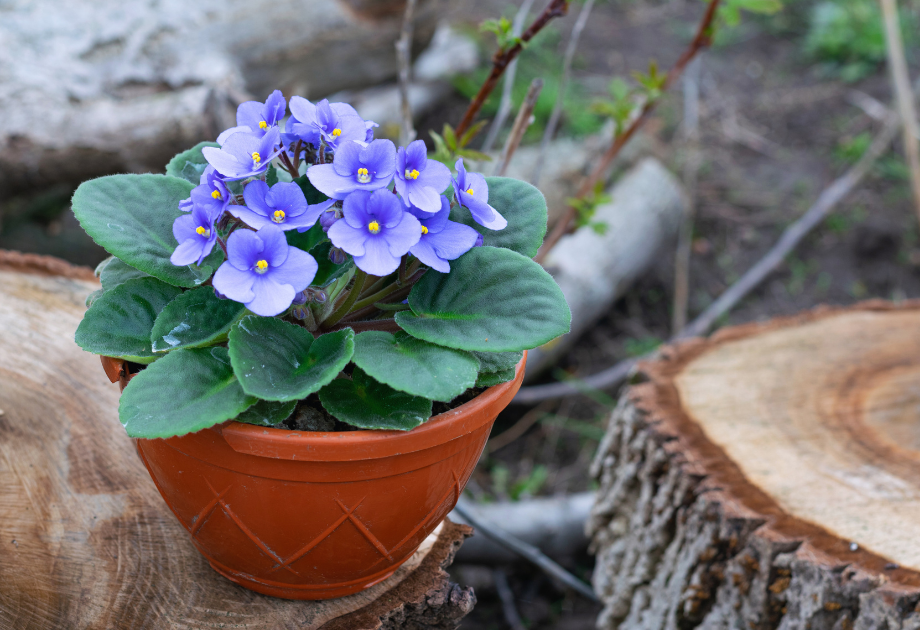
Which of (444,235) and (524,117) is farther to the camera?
(524,117)

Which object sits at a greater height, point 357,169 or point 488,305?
point 357,169

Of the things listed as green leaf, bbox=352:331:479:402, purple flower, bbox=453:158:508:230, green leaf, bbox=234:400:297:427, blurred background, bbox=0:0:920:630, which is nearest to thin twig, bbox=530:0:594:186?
blurred background, bbox=0:0:920:630

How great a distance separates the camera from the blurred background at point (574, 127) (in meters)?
2.27

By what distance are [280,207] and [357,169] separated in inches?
3.9

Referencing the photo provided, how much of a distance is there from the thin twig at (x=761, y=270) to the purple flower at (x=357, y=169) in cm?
178

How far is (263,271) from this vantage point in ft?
2.64

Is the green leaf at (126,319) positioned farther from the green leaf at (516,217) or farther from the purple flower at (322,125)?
the green leaf at (516,217)

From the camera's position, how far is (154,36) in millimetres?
2549

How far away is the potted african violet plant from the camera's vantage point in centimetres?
82

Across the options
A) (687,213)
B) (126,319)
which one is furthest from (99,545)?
(687,213)

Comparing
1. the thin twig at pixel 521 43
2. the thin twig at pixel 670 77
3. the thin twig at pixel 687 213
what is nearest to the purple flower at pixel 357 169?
the thin twig at pixel 521 43

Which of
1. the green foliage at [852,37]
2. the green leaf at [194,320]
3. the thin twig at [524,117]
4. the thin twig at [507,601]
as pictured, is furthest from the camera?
the green foliage at [852,37]

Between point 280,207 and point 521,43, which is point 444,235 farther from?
point 521,43

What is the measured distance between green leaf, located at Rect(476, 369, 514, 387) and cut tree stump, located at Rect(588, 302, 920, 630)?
25.8 inches
